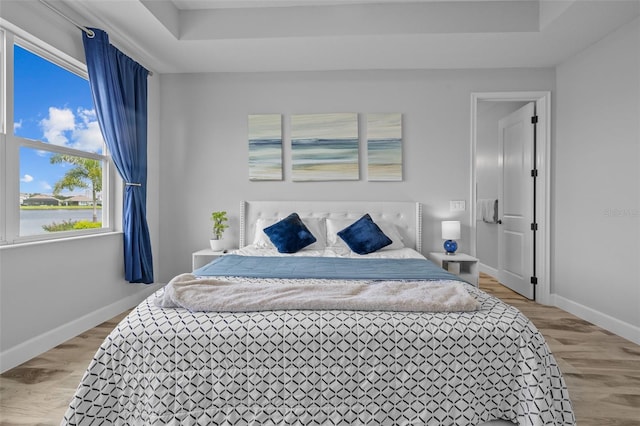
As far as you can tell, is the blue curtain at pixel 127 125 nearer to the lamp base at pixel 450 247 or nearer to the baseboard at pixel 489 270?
the lamp base at pixel 450 247

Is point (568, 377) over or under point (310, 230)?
under

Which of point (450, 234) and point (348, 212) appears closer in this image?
point (450, 234)

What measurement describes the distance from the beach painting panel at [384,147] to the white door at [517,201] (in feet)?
4.97

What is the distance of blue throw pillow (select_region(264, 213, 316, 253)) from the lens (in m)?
3.22

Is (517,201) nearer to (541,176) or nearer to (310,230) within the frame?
(541,176)

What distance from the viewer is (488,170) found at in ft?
17.5

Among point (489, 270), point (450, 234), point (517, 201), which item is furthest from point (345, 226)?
point (489, 270)

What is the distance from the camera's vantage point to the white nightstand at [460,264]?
135 inches

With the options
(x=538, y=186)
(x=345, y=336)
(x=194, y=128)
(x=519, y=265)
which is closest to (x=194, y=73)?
(x=194, y=128)

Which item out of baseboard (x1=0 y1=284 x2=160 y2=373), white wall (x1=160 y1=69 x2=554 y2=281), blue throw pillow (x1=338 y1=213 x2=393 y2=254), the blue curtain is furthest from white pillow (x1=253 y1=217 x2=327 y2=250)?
baseboard (x1=0 y1=284 x2=160 y2=373)

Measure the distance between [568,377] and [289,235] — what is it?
2.35m

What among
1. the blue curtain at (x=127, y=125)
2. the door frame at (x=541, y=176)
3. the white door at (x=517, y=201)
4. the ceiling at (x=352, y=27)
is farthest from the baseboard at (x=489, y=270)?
the blue curtain at (x=127, y=125)

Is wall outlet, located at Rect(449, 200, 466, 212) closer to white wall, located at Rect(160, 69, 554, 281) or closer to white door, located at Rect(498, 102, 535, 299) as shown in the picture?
white wall, located at Rect(160, 69, 554, 281)

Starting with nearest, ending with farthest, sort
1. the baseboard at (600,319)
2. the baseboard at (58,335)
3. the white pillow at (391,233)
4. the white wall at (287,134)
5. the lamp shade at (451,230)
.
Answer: the baseboard at (58,335) < the baseboard at (600,319) < the white pillow at (391,233) < the lamp shade at (451,230) < the white wall at (287,134)
